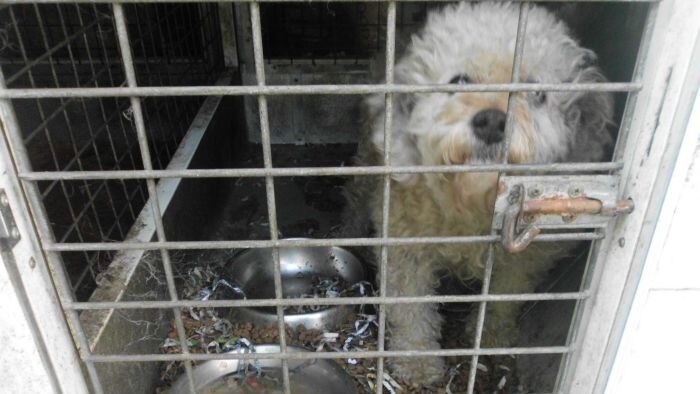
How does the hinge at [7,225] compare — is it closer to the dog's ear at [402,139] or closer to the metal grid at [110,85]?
the dog's ear at [402,139]

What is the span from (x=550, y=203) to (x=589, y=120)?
86cm

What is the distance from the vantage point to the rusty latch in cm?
105

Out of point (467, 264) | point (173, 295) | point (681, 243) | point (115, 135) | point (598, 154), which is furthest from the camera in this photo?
point (115, 135)

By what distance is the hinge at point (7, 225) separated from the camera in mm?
1041

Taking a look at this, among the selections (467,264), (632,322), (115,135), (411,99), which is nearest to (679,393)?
(632,322)

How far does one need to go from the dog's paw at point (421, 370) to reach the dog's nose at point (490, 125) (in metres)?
0.94

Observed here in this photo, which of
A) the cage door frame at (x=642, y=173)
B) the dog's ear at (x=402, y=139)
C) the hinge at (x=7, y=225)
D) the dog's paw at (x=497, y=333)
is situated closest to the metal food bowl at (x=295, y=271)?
the dog's paw at (x=497, y=333)

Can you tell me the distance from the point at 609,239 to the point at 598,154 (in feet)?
2.30

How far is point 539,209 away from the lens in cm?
105

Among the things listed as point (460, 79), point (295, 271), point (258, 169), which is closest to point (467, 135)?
point (460, 79)

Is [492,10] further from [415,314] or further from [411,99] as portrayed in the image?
[415,314]

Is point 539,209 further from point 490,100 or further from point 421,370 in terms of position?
point 421,370

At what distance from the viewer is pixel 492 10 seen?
5.97ft

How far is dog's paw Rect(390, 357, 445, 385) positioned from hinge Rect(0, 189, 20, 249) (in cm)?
140
